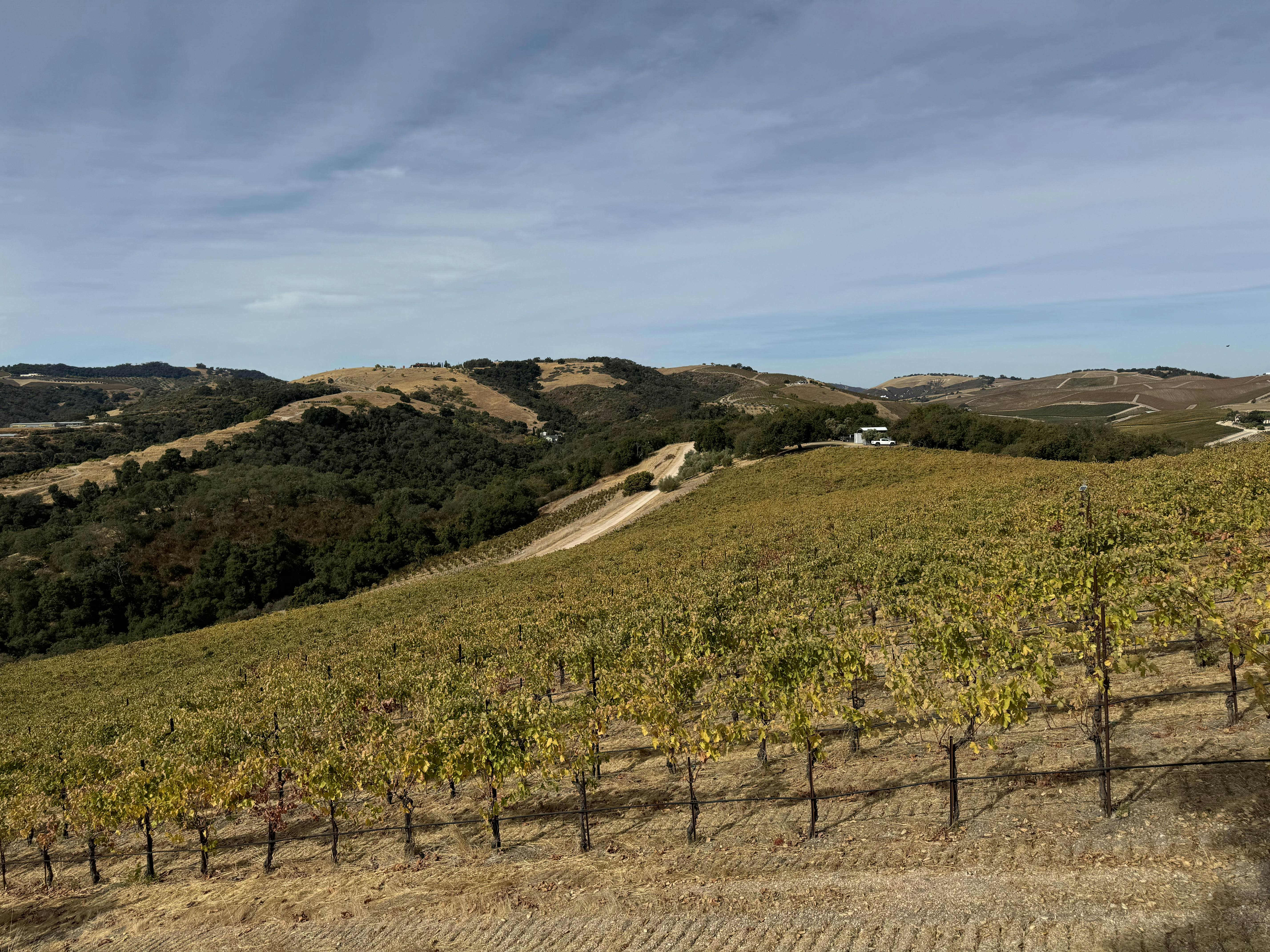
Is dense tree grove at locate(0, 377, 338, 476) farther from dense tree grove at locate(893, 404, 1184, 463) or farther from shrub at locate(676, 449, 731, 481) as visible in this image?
dense tree grove at locate(893, 404, 1184, 463)

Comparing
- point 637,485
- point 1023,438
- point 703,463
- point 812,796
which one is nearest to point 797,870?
point 812,796

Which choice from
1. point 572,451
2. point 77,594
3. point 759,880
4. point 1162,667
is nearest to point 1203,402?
point 572,451

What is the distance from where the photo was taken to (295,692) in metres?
27.4

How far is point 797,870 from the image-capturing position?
14.0 meters

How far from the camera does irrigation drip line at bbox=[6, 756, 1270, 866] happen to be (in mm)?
13977

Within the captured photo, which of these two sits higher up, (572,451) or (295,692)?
(572,451)

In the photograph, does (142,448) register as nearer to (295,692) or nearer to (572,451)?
(572,451)

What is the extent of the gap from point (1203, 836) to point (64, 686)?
206 feet

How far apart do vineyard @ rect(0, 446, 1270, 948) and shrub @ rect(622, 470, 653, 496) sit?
6193 cm

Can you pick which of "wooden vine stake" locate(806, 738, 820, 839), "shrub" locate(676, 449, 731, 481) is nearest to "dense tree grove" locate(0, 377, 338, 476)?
"shrub" locate(676, 449, 731, 481)

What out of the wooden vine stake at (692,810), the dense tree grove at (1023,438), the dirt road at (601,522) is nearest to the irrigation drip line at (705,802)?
the wooden vine stake at (692,810)

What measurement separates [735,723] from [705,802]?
243 centimetres

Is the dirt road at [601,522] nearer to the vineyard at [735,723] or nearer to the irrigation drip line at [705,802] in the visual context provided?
the vineyard at [735,723]

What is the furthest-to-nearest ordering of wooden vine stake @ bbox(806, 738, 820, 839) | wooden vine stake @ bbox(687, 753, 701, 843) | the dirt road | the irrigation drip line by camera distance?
the dirt road
wooden vine stake @ bbox(687, 753, 701, 843)
wooden vine stake @ bbox(806, 738, 820, 839)
the irrigation drip line
